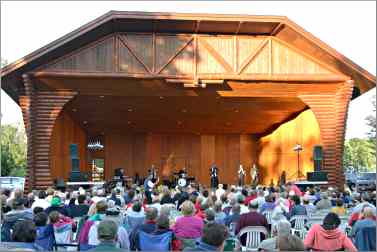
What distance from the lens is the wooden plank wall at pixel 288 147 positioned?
24328 millimetres

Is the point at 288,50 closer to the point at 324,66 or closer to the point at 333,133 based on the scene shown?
the point at 324,66

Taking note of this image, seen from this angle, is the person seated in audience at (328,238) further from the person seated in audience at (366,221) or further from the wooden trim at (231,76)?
the wooden trim at (231,76)

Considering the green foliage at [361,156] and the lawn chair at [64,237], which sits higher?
the green foliage at [361,156]

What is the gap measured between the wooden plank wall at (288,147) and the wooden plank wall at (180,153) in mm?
1326

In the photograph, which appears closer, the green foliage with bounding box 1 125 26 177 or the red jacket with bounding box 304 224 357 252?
the red jacket with bounding box 304 224 357 252

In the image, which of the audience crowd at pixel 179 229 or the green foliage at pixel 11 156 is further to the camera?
the green foliage at pixel 11 156

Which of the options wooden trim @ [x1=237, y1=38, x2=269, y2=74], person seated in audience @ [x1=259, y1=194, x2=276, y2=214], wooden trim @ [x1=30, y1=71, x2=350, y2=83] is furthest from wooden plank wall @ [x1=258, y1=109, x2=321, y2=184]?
person seated in audience @ [x1=259, y1=194, x2=276, y2=214]

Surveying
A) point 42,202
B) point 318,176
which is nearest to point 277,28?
point 318,176

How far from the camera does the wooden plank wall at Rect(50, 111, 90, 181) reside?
802 inches

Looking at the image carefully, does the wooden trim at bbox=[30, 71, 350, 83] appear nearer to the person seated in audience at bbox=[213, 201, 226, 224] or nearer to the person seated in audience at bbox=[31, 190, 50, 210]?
the person seated in audience at bbox=[31, 190, 50, 210]

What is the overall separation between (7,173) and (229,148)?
686 inches

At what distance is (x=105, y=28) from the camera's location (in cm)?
1731

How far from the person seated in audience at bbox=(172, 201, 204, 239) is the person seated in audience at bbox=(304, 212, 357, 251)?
4.84ft

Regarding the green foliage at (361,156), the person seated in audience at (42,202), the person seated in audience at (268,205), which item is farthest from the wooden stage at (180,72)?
the green foliage at (361,156)
